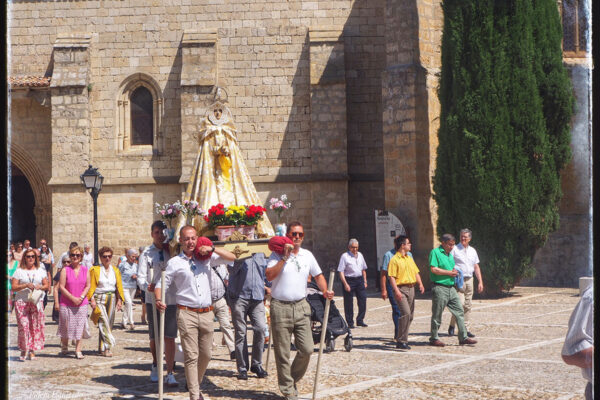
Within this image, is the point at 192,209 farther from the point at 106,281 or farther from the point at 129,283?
the point at 129,283

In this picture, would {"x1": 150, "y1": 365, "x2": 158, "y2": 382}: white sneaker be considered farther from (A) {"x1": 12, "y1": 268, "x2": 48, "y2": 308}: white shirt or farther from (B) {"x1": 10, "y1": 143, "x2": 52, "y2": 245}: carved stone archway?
(B) {"x1": 10, "y1": 143, "x2": 52, "y2": 245}: carved stone archway

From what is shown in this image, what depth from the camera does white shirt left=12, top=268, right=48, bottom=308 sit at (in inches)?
440

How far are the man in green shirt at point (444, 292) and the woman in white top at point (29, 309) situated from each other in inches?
199

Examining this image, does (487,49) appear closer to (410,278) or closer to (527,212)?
(527,212)

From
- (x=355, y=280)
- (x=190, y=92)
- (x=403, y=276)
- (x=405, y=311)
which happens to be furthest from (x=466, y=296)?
(x=190, y=92)

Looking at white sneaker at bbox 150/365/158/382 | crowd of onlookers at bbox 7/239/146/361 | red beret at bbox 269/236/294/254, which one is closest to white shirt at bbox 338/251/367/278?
crowd of onlookers at bbox 7/239/146/361

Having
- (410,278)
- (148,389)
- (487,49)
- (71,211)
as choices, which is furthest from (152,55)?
(148,389)

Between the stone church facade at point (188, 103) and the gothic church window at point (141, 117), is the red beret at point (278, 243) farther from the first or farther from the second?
the gothic church window at point (141, 117)

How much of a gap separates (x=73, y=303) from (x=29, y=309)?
0.58 metres

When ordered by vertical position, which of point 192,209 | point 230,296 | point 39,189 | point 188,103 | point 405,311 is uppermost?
point 188,103

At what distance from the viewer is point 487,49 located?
706 inches

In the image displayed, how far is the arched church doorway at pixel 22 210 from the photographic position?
2756 cm

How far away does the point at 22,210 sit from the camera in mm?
28328

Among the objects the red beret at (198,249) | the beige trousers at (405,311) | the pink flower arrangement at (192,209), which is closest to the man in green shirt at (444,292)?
the beige trousers at (405,311)
